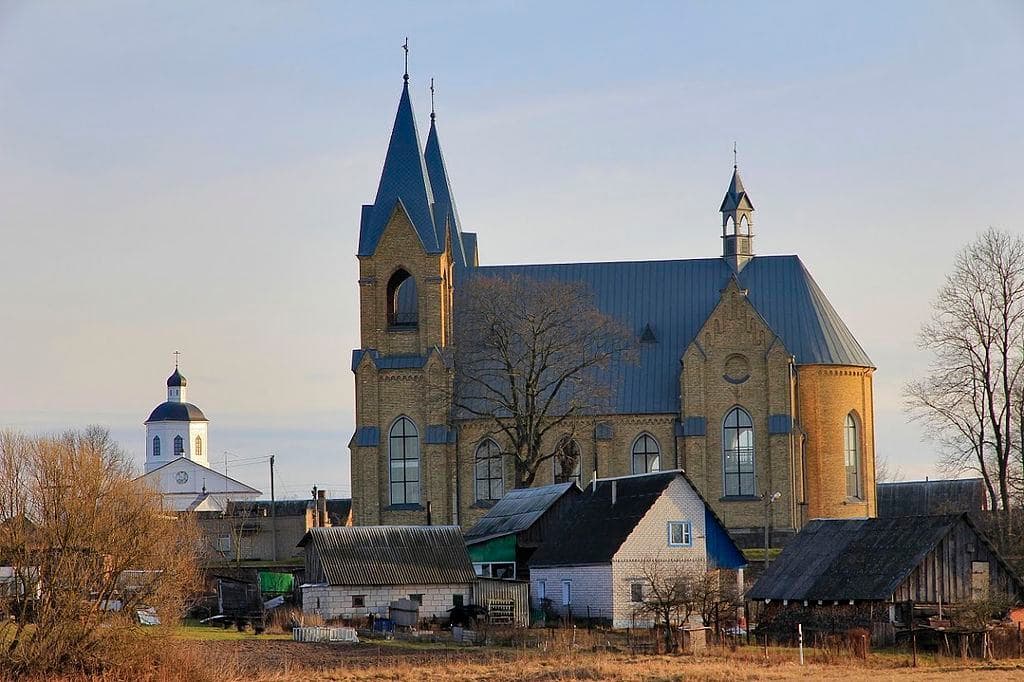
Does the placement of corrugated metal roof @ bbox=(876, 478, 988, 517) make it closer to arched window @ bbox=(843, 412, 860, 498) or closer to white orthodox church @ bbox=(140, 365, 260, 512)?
arched window @ bbox=(843, 412, 860, 498)

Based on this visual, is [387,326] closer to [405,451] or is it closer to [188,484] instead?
[405,451]

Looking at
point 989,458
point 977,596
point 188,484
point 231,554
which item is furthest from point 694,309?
point 188,484

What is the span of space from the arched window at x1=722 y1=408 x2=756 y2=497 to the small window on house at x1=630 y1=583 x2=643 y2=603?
1880 cm

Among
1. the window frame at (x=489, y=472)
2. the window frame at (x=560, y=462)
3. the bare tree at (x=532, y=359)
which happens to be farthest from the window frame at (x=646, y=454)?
the window frame at (x=489, y=472)

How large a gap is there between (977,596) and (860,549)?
137 inches

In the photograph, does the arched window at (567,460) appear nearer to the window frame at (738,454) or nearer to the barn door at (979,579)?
the window frame at (738,454)

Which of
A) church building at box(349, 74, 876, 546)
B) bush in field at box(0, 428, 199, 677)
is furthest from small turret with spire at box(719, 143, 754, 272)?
bush in field at box(0, 428, 199, 677)

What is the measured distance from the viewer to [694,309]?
255 ft

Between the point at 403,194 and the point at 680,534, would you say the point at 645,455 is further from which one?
the point at 680,534

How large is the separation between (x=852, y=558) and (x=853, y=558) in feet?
0.13

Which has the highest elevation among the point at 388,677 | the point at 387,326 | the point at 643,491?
the point at 387,326

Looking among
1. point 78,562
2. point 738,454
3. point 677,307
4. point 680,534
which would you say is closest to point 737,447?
point 738,454

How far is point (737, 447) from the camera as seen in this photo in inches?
2933

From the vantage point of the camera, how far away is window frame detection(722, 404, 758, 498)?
7412 cm
